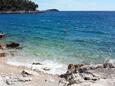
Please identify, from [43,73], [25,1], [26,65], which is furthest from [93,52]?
[25,1]

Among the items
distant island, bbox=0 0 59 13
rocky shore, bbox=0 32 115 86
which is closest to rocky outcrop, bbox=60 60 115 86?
rocky shore, bbox=0 32 115 86

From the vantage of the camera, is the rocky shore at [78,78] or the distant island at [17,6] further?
the distant island at [17,6]

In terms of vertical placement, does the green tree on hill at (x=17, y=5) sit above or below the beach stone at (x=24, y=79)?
above

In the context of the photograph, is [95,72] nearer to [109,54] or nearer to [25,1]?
[109,54]

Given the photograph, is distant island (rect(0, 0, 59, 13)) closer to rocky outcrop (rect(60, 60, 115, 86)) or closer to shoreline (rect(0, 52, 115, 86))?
shoreline (rect(0, 52, 115, 86))

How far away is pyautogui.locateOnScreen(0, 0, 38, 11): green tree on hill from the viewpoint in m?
164

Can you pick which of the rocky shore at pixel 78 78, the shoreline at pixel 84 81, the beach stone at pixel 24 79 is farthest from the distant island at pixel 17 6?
the beach stone at pixel 24 79

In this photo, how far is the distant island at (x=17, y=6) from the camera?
537 ft

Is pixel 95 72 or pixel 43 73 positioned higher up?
pixel 95 72

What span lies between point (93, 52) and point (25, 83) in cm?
1681

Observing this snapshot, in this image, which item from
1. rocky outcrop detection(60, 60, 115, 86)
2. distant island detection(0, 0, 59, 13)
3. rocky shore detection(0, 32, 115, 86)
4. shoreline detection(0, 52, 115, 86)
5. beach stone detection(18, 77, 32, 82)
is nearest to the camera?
shoreline detection(0, 52, 115, 86)

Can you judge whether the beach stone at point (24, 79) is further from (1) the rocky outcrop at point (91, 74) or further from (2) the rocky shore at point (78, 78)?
(1) the rocky outcrop at point (91, 74)

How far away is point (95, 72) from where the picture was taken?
15359 mm

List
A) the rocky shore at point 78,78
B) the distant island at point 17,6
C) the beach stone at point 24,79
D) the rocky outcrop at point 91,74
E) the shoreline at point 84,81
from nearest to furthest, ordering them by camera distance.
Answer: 1. the shoreline at point 84,81
2. the rocky shore at point 78,78
3. the rocky outcrop at point 91,74
4. the beach stone at point 24,79
5. the distant island at point 17,6
